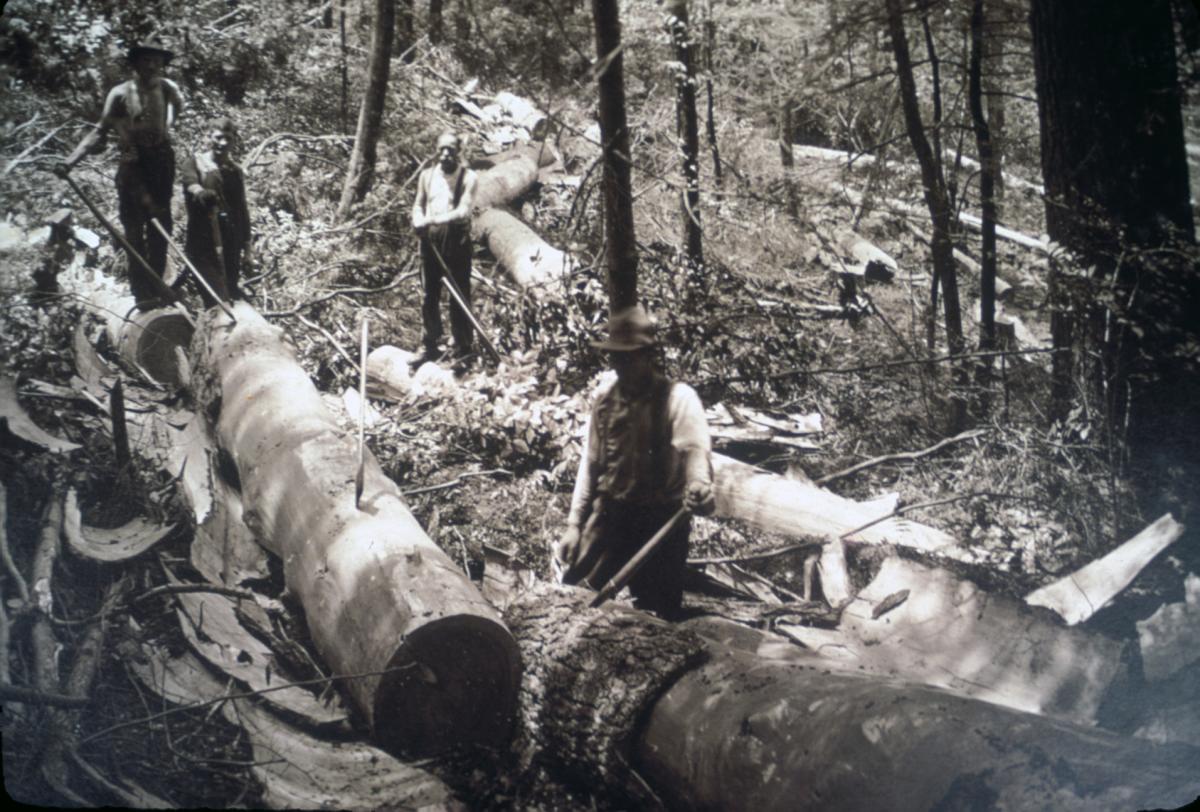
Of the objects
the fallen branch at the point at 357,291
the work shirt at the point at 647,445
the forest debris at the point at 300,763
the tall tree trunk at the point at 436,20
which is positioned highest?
the tall tree trunk at the point at 436,20

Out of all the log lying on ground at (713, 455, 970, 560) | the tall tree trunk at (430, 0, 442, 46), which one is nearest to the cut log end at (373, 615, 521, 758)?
the log lying on ground at (713, 455, 970, 560)

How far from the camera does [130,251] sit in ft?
10.2

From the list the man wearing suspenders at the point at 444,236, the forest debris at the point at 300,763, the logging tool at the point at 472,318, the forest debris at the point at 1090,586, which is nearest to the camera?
the forest debris at the point at 300,763

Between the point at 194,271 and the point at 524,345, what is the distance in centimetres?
129

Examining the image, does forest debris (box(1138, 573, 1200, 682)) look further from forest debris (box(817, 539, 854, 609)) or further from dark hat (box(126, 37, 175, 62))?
dark hat (box(126, 37, 175, 62))

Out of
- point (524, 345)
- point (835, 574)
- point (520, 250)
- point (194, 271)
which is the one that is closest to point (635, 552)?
point (835, 574)

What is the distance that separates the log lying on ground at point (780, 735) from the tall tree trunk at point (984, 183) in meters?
1.26

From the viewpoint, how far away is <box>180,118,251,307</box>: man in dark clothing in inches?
122

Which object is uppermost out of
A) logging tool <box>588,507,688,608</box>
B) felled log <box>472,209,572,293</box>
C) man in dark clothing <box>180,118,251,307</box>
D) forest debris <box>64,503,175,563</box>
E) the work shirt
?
man in dark clothing <box>180,118,251,307</box>

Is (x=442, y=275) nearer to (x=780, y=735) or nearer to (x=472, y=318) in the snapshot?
(x=472, y=318)

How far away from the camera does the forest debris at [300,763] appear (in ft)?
9.18

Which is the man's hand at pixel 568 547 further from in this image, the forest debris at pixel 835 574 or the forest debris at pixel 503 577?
the forest debris at pixel 835 574

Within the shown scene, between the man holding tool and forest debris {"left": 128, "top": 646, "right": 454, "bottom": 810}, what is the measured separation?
93cm

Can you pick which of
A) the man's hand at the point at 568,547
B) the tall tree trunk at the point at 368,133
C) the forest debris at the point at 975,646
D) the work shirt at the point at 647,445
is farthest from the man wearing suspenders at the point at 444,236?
the forest debris at the point at 975,646
